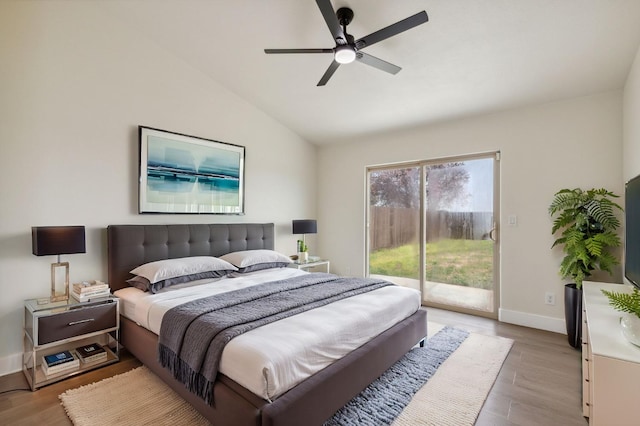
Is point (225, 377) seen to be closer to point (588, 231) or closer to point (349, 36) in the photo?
point (349, 36)

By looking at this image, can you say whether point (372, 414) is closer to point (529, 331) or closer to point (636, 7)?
point (529, 331)

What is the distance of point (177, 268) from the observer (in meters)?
2.94

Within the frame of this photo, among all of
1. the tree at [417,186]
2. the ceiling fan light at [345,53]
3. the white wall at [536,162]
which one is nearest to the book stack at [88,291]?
the ceiling fan light at [345,53]

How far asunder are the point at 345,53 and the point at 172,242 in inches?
103

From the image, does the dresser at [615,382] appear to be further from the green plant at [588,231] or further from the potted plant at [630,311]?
the green plant at [588,231]

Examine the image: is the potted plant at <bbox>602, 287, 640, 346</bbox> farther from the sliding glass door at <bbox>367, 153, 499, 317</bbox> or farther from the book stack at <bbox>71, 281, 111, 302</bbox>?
the book stack at <bbox>71, 281, 111, 302</bbox>

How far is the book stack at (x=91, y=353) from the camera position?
100 inches

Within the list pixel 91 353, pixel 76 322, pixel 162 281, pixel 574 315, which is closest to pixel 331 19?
pixel 162 281

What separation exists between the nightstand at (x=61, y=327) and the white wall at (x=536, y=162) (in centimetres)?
401

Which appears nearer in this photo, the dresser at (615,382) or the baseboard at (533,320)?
the dresser at (615,382)

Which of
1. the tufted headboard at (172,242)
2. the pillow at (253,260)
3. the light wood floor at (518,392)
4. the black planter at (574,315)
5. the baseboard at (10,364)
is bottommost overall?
the light wood floor at (518,392)

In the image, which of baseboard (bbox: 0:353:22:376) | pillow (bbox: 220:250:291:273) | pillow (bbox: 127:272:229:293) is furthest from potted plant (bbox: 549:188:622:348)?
baseboard (bbox: 0:353:22:376)

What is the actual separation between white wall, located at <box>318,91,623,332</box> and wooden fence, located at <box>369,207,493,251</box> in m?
0.31

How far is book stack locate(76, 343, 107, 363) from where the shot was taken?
8.37 feet
